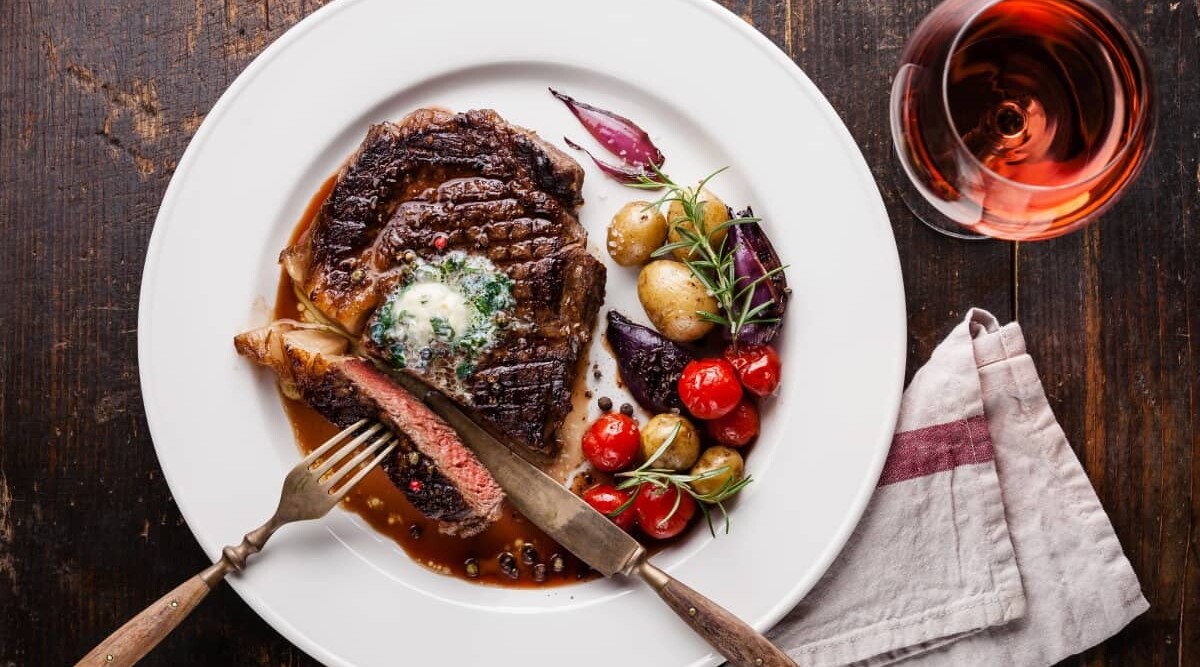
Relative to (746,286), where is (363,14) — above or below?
above

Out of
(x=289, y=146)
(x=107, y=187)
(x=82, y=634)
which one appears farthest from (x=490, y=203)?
(x=82, y=634)

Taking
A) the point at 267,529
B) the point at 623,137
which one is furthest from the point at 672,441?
the point at 267,529

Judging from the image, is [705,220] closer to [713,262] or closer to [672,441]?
[713,262]

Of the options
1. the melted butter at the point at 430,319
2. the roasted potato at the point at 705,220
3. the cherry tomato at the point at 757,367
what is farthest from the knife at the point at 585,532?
the roasted potato at the point at 705,220

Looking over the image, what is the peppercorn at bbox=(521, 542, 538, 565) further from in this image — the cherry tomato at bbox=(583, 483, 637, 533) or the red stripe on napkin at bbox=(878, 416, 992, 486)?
the red stripe on napkin at bbox=(878, 416, 992, 486)

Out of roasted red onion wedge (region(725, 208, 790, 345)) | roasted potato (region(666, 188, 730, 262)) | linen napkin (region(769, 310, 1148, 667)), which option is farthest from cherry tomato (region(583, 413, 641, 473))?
linen napkin (region(769, 310, 1148, 667))

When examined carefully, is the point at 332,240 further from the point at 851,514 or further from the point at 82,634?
the point at 851,514

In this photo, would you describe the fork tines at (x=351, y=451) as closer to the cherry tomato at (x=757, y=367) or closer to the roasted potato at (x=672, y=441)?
the roasted potato at (x=672, y=441)
